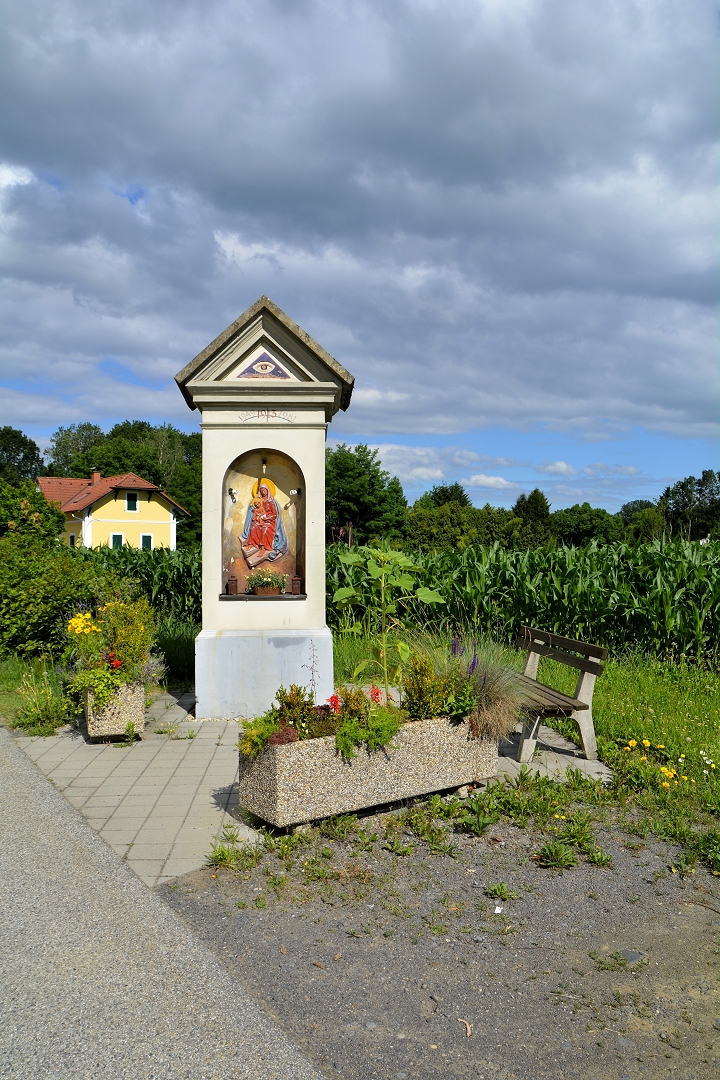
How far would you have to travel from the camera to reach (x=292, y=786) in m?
4.53

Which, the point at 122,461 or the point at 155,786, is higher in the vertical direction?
the point at 122,461

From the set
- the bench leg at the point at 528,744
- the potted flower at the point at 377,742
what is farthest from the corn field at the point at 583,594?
the potted flower at the point at 377,742

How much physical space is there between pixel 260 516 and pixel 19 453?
288 feet

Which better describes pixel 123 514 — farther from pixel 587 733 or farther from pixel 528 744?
pixel 587 733

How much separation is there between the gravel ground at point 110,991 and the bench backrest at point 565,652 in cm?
379

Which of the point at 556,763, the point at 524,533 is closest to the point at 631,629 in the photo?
the point at 556,763

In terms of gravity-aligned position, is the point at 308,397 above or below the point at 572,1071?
above

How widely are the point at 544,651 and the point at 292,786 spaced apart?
336 centimetres

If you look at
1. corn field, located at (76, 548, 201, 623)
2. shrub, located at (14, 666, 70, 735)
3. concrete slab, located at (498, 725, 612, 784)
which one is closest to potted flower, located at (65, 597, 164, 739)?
shrub, located at (14, 666, 70, 735)

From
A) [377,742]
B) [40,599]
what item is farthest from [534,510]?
[377,742]

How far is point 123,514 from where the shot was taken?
1887 inches

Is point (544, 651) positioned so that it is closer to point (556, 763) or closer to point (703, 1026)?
point (556, 763)

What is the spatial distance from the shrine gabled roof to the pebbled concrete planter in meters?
4.18

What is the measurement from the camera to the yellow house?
47.0 metres
